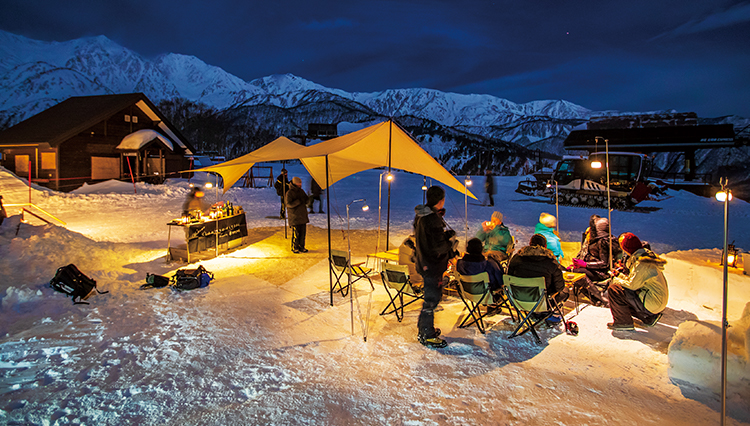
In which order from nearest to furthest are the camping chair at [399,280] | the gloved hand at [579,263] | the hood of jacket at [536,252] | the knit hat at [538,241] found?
the hood of jacket at [536,252]
the knit hat at [538,241]
the camping chair at [399,280]
the gloved hand at [579,263]

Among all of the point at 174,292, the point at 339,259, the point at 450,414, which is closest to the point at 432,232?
the point at 450,414

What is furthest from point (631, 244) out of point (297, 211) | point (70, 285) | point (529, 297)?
point (70, 285)

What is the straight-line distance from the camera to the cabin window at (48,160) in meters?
19.0

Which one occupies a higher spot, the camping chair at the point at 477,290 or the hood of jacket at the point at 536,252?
the hood of jacket at the point at 536,252

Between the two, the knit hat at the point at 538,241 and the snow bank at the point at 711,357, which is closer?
the snow bank at the point at 711,357

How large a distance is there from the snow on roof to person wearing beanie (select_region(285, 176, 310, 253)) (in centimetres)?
1804

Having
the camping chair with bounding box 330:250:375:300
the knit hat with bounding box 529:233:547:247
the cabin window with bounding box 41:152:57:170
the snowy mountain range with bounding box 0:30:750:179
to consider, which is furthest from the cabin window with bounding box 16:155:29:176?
the snowy mountain range with bounding box 0:30:750:179

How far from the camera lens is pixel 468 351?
12.2 ft

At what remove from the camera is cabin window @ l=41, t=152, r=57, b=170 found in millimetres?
19000

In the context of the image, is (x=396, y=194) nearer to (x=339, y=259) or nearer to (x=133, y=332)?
(x=339, y=259)

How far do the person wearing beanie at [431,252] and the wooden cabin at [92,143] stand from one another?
56.7ft

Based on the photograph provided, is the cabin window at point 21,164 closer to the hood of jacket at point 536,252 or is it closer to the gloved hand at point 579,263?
the hood of jacket at point 536,252

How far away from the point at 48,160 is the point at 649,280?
25.7 meters

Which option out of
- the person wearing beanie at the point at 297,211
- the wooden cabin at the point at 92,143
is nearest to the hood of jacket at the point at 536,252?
the person wearing beanie at the point at 297,211
